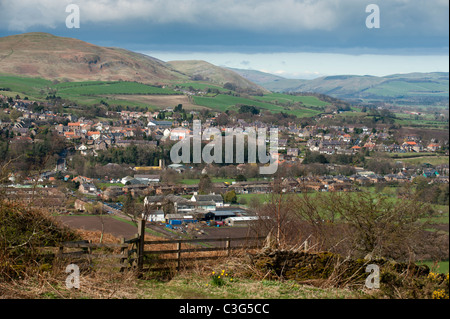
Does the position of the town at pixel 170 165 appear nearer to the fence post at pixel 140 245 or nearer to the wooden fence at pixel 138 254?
the wooden fence at pixel 138 254

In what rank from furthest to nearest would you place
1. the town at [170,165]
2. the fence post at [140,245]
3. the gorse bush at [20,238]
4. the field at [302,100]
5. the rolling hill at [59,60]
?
the field at [302,100] → the rolling hill at [59,60] → the town at [170,165] → the fence post at [140,245] → the gorse bush at [20,238]

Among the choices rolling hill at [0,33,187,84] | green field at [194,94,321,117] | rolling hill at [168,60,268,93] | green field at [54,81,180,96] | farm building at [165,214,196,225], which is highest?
rolling hill at [168,60,268,93]

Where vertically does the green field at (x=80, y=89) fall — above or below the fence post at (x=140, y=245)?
above

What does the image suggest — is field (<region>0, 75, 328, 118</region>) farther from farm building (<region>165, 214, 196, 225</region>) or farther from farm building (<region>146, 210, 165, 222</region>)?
farm building (<region>165, 214, 196, 225</region>)

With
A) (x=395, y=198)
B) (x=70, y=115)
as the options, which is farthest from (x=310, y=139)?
(x=395, y=198)

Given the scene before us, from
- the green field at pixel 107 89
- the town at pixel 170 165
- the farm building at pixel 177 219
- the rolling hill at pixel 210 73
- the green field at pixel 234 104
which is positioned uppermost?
the rolling hill at pixel 210 73

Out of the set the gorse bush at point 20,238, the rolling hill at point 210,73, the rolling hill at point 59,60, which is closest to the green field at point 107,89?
the rolling hill at point 59,60

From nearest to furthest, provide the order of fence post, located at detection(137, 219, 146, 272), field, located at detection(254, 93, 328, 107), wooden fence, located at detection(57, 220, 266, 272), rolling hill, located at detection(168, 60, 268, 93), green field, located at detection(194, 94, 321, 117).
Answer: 1. wooden fence, located at detection(57, 220, 266, 272)
2. fence post, located at detection(137, 219, 146, 272)
3. green field, located at detection(194, 94, 321, 117)
4. field, located at detection(254, 93, 328, 107)
5. rolling hill, located at detection(168, 60, 268, 93)

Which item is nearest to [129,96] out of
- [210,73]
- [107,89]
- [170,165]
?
[107,89]

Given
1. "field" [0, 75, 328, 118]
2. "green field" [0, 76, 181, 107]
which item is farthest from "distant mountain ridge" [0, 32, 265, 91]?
"field" [0, 75, 328, 118]

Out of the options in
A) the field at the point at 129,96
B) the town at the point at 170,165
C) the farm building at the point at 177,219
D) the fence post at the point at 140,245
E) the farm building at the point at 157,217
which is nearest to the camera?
the fence post at the point at 140,245

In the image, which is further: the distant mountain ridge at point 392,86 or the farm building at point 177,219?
the distant mountain ridge at point 392,86

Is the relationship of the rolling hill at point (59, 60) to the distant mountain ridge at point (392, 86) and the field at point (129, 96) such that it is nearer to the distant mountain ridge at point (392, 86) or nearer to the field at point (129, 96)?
the field at point (129, 96)

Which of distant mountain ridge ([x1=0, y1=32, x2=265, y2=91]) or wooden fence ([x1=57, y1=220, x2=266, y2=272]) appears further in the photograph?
distant mountain ridge ([x1=0, y1=32, x2=265, y2=91])
